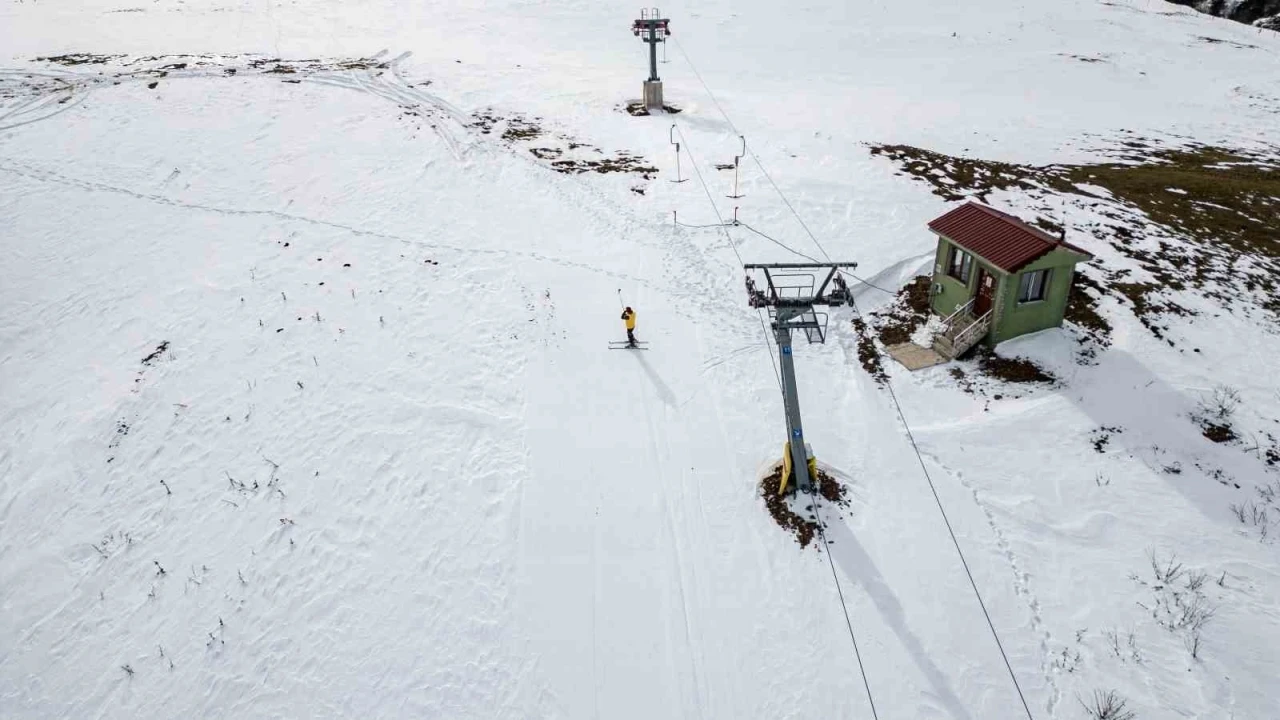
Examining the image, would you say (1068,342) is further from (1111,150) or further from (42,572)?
(42,572)

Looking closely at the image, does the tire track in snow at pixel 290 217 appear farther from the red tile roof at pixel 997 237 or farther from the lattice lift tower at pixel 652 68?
the lattice lift tower at pixel 652 68

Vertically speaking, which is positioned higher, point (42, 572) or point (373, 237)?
point (373, 237)

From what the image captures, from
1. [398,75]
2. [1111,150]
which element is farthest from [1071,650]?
[398,75]

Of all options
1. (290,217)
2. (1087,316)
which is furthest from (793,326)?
(290,217)

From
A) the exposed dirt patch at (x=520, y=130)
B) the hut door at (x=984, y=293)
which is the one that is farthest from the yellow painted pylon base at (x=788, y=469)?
the exposed dirt patch at (x=520, y=130)

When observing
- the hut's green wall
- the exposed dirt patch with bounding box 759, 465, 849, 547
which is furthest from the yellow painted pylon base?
the hut's green wall

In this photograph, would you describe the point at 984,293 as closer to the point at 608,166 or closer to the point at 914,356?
the point at 914,356

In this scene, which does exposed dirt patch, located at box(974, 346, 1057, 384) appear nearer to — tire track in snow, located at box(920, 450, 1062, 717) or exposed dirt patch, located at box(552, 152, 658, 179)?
tire track in snow, located at box(920, 450, 1062, 717)
